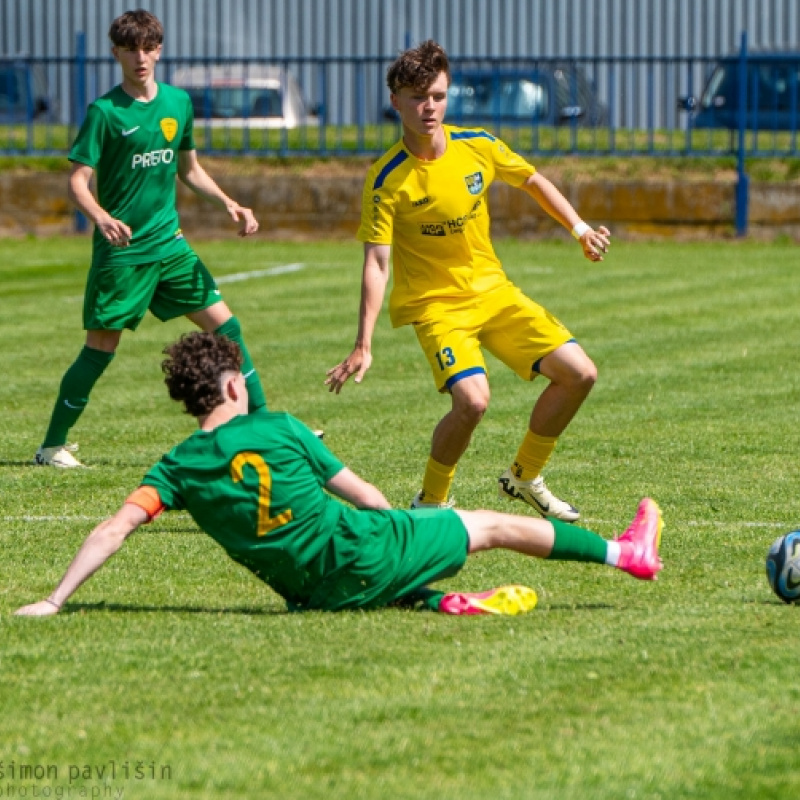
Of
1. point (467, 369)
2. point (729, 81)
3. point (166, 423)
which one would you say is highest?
point (729, 81)

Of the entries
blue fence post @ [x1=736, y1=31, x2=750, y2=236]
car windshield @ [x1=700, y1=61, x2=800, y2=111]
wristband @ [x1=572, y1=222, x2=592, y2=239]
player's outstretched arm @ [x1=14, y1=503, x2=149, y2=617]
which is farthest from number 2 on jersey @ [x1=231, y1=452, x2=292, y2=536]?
car windshield @ [x1=700, y1=61, x2=800, y2=111]

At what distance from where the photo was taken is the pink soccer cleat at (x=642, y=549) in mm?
6172

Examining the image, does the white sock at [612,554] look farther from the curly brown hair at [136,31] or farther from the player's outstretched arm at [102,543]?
the curly brown hair at [136,31]

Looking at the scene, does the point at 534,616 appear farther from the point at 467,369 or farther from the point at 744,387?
the point at 744,387

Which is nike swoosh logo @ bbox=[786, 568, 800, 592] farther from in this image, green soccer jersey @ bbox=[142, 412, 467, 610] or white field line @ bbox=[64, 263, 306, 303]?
white field line @ bbox=[64, 263, 306, 303]

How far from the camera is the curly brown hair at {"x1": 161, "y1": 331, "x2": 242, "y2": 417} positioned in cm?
569

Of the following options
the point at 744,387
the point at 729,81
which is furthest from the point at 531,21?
the point at 744,387

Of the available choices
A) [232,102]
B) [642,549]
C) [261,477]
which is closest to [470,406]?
[642,549]

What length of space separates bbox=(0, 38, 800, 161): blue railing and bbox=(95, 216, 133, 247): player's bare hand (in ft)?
46.3

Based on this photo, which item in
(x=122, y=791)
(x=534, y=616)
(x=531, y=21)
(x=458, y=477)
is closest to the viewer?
(x=122, y=791)

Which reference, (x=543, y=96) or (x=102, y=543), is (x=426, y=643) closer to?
(x=102, y=543)

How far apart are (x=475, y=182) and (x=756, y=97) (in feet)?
49.1

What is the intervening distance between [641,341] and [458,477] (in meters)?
5.22

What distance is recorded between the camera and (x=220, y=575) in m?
6.79
